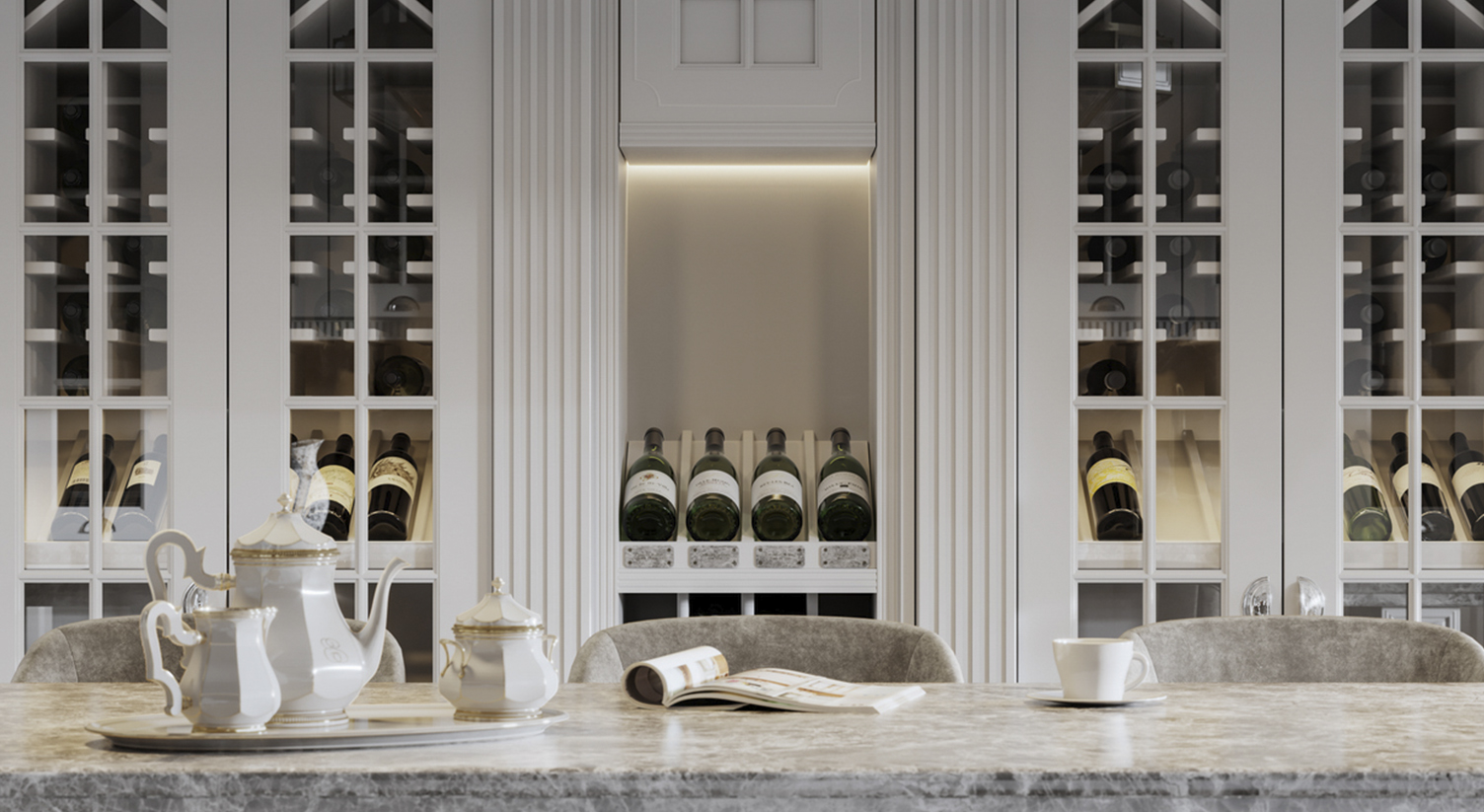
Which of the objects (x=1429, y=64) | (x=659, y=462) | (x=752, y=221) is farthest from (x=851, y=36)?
(x=1429, y=64)

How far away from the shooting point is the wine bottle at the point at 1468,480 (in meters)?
2.30

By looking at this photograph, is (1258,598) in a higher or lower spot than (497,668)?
lower

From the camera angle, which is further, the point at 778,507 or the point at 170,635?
the point at 778,507

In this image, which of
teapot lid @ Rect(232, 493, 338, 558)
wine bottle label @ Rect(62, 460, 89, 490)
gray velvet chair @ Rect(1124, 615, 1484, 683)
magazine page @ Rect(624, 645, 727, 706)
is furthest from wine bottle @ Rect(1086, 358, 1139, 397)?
wine bottle label @ Rect(62, 460, 89, 490)

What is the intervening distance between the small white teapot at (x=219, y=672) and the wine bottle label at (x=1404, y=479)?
2.20 meters

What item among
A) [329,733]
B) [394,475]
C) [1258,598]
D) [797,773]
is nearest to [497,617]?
[329,733]

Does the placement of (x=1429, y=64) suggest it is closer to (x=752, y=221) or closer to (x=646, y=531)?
(x=752, y=221)

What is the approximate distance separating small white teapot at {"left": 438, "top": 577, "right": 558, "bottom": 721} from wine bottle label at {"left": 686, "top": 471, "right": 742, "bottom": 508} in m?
1.37

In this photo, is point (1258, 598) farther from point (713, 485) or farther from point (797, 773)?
point (797, 773)

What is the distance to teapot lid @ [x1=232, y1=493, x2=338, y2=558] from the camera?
885 mm

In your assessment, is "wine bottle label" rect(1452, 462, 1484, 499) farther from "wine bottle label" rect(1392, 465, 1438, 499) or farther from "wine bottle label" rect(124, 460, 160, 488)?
"wine bottle label" rect(124, 460, 160, 488)

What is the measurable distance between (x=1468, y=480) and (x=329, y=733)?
2.27 metres

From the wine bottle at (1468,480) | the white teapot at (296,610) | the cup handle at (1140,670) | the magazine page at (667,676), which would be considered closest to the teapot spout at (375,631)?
the white teapot at (296,610)

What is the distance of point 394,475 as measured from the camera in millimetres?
2320
